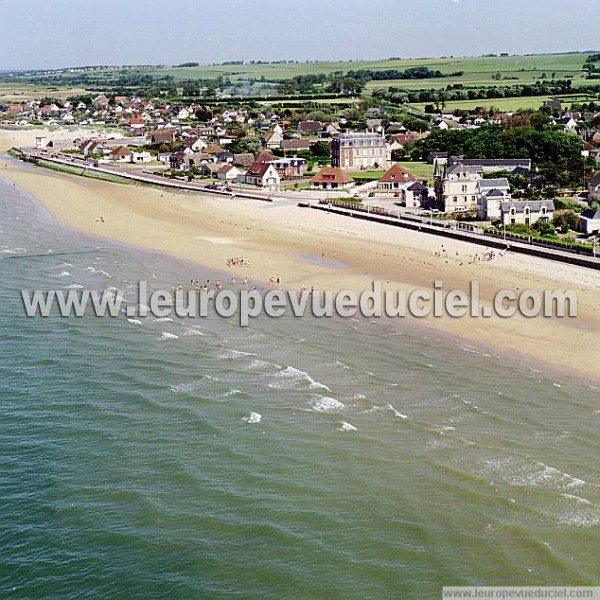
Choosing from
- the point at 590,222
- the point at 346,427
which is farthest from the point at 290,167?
the point at 346,427

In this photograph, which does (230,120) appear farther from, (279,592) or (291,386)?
(279,592)

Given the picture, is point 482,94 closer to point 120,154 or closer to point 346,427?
point 120,154

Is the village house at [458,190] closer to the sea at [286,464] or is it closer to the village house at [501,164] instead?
the village house at [501,164]

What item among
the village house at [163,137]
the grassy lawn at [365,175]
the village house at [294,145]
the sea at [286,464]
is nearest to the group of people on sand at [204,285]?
the sea at [286,464]

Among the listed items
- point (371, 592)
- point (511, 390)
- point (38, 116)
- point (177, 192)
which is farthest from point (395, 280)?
point (38, 116)

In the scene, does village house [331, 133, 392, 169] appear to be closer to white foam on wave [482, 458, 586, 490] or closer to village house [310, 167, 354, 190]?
village house [310, 167, 354, 190]

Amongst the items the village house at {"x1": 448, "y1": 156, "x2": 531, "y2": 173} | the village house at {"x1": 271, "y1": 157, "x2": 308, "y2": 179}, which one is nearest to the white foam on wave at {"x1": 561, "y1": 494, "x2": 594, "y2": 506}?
the village house at {"x1": 448, "y1": 156, "x2": 531, "y2": 173}
